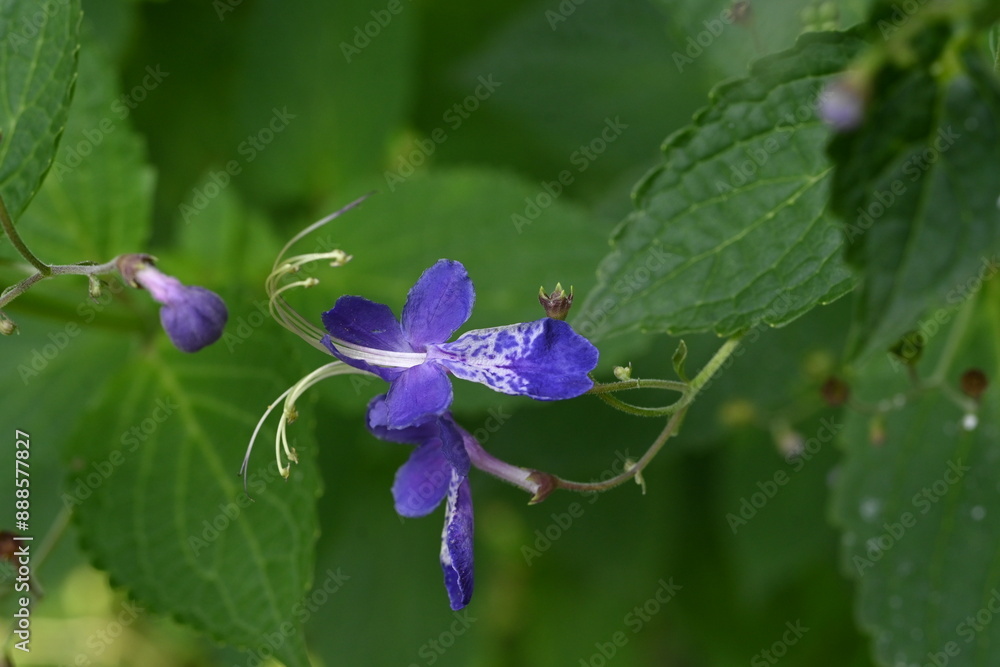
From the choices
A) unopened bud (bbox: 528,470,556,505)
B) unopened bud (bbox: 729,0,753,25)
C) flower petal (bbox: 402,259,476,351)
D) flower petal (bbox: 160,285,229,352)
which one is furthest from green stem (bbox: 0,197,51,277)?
unopened bud (bbox: 729,0,753,25)

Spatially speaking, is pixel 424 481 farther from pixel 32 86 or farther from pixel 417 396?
pixel 32 86

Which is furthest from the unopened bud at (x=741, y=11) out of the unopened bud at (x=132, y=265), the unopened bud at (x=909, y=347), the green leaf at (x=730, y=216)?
the unopened bud at (x=132, y=265)

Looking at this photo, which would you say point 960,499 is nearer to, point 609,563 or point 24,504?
point 609,563

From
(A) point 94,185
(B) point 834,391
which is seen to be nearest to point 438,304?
(B) point 834,391

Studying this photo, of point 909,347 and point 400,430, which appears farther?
point 909,347

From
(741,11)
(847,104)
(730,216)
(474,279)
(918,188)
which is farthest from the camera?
(474,279)

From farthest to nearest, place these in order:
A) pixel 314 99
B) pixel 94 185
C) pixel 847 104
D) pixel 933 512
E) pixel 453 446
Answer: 1. pixel 314 99
2. pixel 94 185
3. pixel 933 512
4. pixel 453 446
5. pixel 847 104

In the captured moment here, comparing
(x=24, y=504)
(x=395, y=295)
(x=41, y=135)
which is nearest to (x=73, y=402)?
(x=24, y=504)
